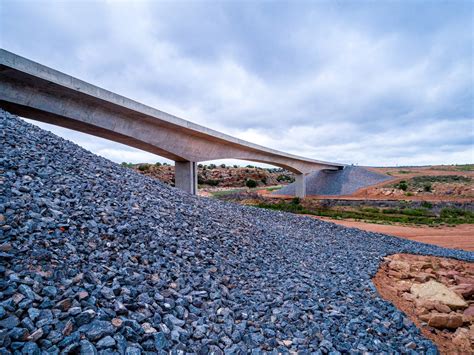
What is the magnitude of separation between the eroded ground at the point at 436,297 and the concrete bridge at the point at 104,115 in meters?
12.3

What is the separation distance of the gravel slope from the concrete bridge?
2986mm

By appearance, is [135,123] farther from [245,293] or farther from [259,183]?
[259,183]

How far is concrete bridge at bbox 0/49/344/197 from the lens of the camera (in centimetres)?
916

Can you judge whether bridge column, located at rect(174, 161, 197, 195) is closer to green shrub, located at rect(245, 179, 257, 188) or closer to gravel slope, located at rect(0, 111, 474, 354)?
gravel slope, located at rect(0, 111, 474, 354)

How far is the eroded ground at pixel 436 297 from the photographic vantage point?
162 inches

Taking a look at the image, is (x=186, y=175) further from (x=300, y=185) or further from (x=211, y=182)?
(x=211, y=182)

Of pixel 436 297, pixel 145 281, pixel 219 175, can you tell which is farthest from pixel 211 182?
pixel 145 281

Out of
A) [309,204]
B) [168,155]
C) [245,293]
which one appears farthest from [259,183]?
[245,293]

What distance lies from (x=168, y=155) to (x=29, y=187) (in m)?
12.0

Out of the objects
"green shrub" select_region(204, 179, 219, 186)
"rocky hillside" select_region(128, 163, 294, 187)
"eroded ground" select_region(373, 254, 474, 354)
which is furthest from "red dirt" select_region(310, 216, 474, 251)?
"green shrub" select_region(204, 179, 219, 186)

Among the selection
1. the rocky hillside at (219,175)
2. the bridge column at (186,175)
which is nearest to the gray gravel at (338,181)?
the rocky hillside at (219,175)

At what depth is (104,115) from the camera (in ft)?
40.1

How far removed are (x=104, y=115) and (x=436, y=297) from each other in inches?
539

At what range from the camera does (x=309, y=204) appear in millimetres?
26641
